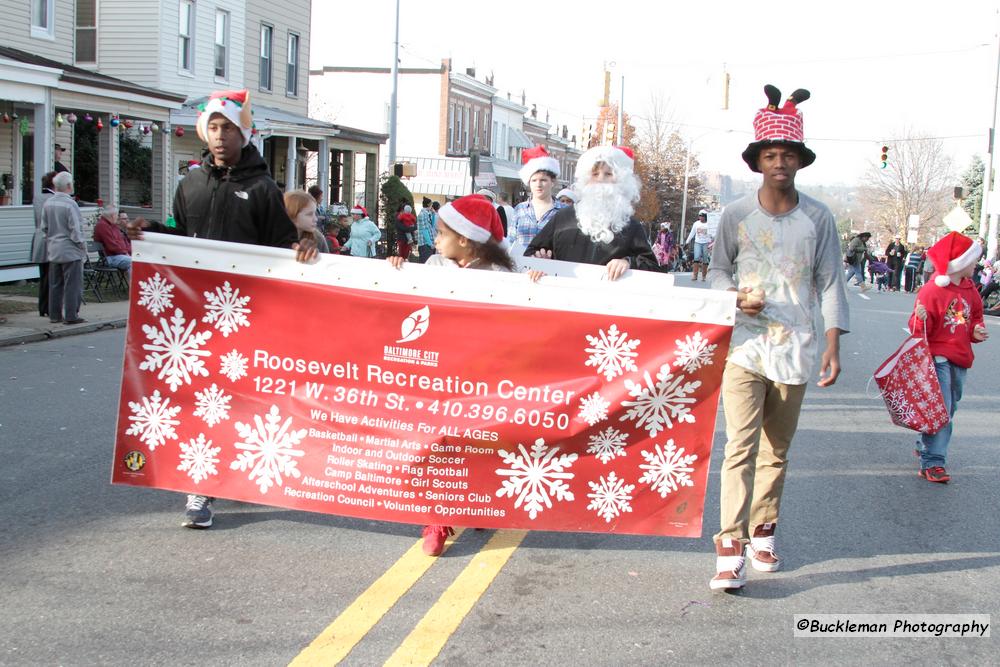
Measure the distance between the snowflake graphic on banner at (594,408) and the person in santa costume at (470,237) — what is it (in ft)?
2.95

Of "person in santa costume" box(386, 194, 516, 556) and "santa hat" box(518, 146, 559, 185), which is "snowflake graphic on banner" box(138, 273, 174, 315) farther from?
"santa hat" box(518, 146, 559, 185)

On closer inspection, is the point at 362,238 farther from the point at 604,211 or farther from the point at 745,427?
the point at 745,427

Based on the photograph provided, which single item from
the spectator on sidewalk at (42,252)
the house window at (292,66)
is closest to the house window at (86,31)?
the house window at (292,66)

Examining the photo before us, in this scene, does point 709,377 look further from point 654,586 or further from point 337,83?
point 337,83

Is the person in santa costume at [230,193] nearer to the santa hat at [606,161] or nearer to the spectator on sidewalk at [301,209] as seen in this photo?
the spectator on sidewalk at [301,209]

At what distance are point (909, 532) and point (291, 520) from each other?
3.23 m

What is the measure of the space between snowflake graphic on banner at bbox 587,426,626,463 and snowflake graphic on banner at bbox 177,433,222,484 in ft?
5.51

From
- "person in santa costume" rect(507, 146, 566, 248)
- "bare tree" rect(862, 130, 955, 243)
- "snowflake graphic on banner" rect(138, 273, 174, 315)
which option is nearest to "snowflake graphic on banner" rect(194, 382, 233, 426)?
"snowflake graphic on banner" rect(138, 273, 174, 315)

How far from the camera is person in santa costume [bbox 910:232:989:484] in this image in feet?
22.4

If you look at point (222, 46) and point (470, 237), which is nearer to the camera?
point (470, 237)

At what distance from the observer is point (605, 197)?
18.9 ft

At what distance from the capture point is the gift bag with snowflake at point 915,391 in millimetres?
6688

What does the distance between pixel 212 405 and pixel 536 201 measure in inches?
145

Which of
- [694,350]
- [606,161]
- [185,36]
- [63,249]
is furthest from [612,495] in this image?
[185,36]
